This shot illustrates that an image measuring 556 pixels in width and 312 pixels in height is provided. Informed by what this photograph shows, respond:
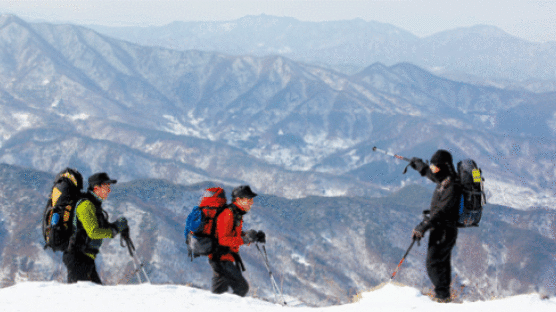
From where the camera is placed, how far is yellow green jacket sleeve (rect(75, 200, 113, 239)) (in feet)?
20.4

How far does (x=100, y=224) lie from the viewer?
6418mm

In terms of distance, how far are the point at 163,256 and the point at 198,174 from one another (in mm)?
65055

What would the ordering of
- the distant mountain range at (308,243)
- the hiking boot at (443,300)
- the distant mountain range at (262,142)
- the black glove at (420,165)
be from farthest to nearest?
1. the distant mountain range at (262,142)
2. the distant mountain range at (308,243)
3. the black glove at (420,165)
4. the hiking boot at (443,300)

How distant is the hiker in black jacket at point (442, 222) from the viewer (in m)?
6.41

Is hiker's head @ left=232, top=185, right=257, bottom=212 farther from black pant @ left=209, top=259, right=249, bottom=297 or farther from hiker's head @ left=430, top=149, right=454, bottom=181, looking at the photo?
hiker's head @ left=430, top=149, right=454, bottom=181

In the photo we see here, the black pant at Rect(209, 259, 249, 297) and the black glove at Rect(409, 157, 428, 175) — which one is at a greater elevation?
the black glove at Rect(409, 157, 428, 175)

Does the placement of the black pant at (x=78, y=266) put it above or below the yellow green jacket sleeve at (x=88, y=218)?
below

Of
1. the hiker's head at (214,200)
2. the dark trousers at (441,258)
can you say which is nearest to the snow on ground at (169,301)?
the dark trousers at (441,258)

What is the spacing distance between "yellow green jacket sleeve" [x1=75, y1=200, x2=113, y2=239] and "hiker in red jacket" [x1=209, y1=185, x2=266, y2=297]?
173 cm

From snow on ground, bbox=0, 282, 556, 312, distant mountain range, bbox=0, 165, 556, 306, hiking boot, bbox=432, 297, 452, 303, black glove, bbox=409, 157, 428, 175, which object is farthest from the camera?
distant mountain range, bbox=0, 165, 556, 306

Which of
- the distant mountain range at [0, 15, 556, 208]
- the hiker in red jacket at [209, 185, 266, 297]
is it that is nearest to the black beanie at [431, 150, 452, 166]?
the hiker in red jacket at [209, 185, 266, 297]

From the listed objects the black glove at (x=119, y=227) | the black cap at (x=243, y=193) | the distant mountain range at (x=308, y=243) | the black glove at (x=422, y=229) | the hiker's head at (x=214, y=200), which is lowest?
the distant mountain range at (x=308, y=243)

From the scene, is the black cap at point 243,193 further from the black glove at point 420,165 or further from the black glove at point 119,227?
the black glove at point 420,165

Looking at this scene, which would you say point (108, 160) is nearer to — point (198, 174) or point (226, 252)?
point (198, 174)
